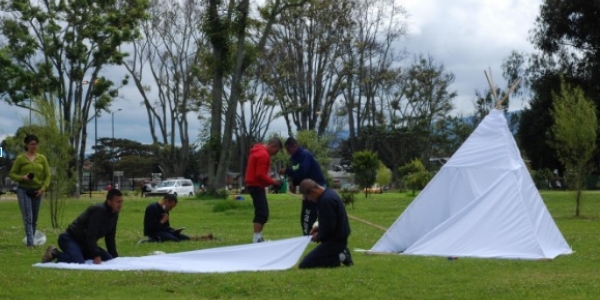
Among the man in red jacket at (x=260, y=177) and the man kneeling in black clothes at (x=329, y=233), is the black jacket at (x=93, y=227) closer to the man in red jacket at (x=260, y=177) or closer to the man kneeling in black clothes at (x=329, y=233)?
the man kneeling in black clothes at (x=329, y=233)

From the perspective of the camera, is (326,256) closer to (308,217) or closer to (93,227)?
(93,227)

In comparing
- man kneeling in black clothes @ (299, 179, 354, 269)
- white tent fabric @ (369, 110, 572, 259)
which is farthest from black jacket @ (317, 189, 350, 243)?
white tent fabric @ (369, 110, 572, 259)

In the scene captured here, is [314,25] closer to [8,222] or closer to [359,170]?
[359,170]

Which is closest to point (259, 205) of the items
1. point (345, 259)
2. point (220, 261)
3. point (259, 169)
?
point (259, 169)

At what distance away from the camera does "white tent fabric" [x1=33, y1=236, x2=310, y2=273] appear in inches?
476

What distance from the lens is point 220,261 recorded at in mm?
12867

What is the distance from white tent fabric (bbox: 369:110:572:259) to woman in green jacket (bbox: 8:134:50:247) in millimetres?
5682

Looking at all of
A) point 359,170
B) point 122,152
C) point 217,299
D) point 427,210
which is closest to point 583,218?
point 427,210

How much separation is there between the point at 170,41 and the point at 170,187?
9.53 metres

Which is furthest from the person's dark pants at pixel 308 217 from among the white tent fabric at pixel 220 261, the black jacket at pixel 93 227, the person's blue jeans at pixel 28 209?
the person's blue jeans at pixel 28 209

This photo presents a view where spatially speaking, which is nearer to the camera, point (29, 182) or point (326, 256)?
point (326, 256)

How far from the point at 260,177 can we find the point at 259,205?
47 centimetres

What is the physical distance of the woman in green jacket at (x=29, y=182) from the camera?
15.8 m

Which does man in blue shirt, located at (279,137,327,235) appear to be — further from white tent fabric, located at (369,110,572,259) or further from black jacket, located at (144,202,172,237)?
black jacket, located at (144,202,172,237)
